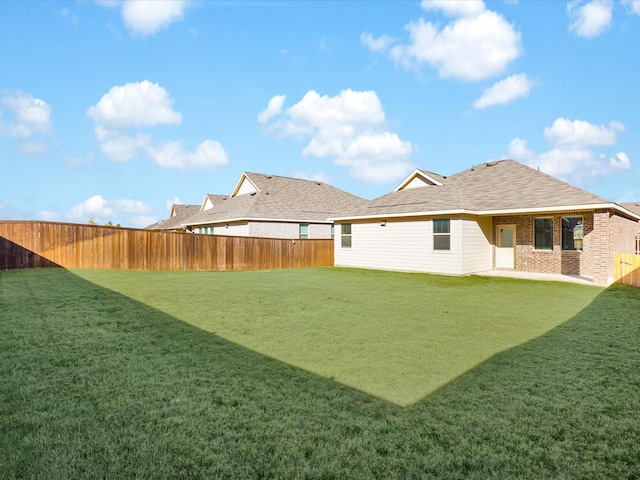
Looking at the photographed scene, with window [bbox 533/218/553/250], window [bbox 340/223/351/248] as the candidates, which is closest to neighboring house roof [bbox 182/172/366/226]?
window [bbox 340/223/351/248]

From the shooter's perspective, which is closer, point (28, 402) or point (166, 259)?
point (28, 402)

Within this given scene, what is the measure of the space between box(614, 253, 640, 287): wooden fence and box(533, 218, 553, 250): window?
282 centimetres

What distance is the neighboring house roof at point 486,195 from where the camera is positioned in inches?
578

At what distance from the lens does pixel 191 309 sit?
7922mm

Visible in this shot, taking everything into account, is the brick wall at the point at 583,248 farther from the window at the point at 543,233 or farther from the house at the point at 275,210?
the house at the point at 275,210

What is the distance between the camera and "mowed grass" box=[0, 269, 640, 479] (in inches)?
99.5

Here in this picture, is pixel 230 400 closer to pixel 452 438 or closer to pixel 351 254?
pixel 452 438

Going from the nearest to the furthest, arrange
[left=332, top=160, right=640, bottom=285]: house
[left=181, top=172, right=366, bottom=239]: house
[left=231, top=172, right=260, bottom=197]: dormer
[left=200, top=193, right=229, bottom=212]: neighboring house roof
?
[left=332, top=160, right=640, bottom=285]: house
[left=181, top=172, right=366, bottom=239]: house
[left=231, top=172, right=260, bottom=197]: dormer
[left=200, top=193, right=229, bottom=212]: neighboring house roof

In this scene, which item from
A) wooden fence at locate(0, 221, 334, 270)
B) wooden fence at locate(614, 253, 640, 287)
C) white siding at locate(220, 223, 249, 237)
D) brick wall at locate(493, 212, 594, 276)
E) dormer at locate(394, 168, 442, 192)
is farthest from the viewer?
white siding at locate(220, 223, 249, 237)

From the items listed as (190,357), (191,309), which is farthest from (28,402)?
(191,309)

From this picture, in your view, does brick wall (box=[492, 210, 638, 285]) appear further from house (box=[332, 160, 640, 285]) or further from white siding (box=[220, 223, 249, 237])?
white siding (box=[220, 223, 249, 237])

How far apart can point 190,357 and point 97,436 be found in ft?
6.48

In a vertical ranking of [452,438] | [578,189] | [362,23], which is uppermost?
[362,23]

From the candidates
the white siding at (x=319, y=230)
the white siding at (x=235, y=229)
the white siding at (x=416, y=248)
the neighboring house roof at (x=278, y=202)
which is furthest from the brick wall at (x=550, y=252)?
the white siding at (x=235, y=229)
